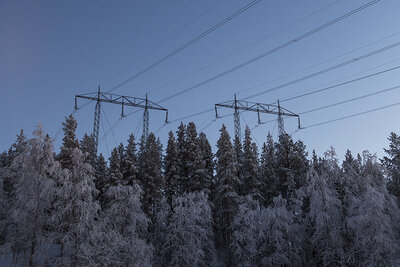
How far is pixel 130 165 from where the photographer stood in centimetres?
4922

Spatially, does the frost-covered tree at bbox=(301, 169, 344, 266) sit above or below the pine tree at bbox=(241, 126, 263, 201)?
below

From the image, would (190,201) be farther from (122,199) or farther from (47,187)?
(47,187)

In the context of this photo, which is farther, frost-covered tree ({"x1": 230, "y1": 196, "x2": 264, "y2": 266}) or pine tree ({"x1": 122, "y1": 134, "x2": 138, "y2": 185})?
pine tree ({"x1": 122, "y1": 134, "x2": 138, "y2": 185})

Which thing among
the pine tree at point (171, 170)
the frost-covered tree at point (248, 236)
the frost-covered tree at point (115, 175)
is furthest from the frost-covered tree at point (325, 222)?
the frost-covered tree at point (115, 175)

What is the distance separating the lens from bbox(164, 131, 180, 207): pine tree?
167 feet

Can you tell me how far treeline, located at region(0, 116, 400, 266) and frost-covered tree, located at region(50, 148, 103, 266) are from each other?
3.3 inches

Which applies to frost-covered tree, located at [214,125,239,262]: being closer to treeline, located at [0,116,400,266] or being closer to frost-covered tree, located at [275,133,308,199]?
treeline, located at [0,116,400,266]

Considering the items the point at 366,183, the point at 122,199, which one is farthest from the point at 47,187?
the point at 366,183

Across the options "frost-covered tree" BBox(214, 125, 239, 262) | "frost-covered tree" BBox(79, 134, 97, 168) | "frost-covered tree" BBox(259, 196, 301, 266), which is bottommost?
"frost-covered tree" BBox(259, 196, 301, 266)

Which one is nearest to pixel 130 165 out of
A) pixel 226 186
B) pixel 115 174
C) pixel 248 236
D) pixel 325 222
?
pixel 115 174

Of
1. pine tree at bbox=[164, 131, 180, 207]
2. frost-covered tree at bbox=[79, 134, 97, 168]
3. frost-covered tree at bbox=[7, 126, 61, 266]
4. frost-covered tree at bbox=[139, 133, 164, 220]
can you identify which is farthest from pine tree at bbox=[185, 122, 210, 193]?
frost-covered tree at bbox=[7, 126, 61, 266]

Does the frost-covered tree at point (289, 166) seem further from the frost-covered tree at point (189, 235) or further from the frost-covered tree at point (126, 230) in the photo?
the frost-covered tree at point (126, 230)

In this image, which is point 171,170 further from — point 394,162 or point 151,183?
point 394,162

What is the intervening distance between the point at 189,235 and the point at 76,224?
14.4 metres
